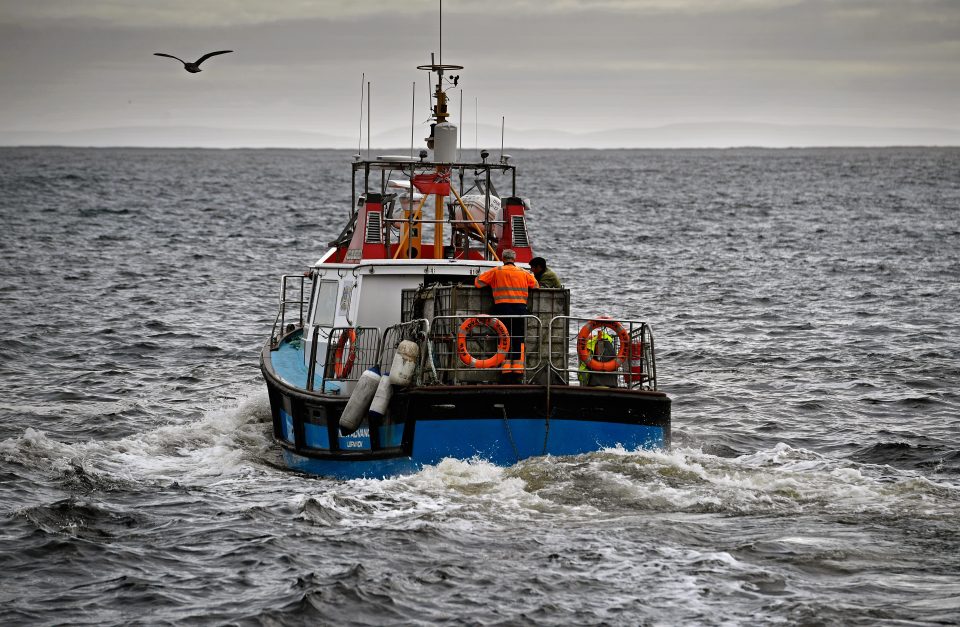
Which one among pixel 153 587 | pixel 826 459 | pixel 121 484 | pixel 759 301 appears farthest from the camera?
pixel 759 301

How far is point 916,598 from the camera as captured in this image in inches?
370

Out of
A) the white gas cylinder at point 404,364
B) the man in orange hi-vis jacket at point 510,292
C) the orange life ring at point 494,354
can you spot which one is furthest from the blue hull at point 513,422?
the man in orange hi-vis jacket at point 510,292

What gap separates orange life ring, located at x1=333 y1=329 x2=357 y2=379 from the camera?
14445 millimetres

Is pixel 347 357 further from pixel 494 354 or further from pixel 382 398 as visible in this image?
pixel 494 354

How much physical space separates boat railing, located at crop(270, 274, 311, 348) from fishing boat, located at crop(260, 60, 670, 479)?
164cm

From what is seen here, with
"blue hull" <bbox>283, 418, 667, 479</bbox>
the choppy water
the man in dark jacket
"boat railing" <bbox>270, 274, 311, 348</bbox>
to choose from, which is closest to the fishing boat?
"blue hull" <bbox>283, 418, 667, 479</bbox>

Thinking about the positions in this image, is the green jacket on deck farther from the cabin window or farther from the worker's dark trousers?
the cabin window

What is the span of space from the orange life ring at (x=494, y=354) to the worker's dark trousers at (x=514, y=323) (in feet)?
0.35

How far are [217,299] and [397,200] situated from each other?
16.4 metres

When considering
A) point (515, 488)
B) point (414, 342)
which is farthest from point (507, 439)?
point (414, 342)

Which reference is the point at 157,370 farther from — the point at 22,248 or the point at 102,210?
the point at 102,210

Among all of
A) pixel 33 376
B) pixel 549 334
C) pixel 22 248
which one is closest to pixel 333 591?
pixel 549 334

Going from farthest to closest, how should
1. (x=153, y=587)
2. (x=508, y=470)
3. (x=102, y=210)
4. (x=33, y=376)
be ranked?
1. (x=102, y=210)
2. (x=33, y=376)
3. (x=508, y=470)
4. (x=153, y=587)

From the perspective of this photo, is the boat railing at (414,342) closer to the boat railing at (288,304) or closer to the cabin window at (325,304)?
the cabin window at (325,304)
